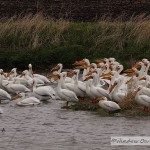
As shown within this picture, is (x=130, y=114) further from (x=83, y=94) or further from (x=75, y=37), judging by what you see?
(x=75, y=37)

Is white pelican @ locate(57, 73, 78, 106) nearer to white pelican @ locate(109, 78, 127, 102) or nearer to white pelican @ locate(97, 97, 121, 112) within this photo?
white pelican @ locate(109, 78, 127, 102)

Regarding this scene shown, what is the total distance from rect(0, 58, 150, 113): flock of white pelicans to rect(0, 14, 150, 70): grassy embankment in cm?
304

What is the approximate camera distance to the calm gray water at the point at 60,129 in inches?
669

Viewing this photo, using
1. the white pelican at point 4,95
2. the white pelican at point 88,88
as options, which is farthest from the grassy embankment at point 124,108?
the white pelican at point 4,95

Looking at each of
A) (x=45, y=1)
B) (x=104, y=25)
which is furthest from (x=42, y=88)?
(x=45, y=1)

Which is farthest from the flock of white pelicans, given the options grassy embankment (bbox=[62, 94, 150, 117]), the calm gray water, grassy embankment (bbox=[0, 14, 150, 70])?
grassy embankment (bbox=[0, 14, 150, 70])

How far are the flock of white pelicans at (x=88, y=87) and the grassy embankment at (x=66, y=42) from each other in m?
3.04

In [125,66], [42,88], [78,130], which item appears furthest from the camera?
[125,66]

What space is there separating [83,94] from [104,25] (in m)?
7.00

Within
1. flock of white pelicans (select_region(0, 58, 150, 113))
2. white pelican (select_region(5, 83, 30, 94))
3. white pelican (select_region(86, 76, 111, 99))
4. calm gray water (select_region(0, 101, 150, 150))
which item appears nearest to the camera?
calm gray water (select_region(0, 101, 150, 150))

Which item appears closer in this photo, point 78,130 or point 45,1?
point 78,130

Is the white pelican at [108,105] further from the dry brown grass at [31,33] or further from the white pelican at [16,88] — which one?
the dry brown grass at [31,33]

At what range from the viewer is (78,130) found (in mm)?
18359

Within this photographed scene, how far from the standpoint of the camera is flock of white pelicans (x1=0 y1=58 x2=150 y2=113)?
20.2 meters
